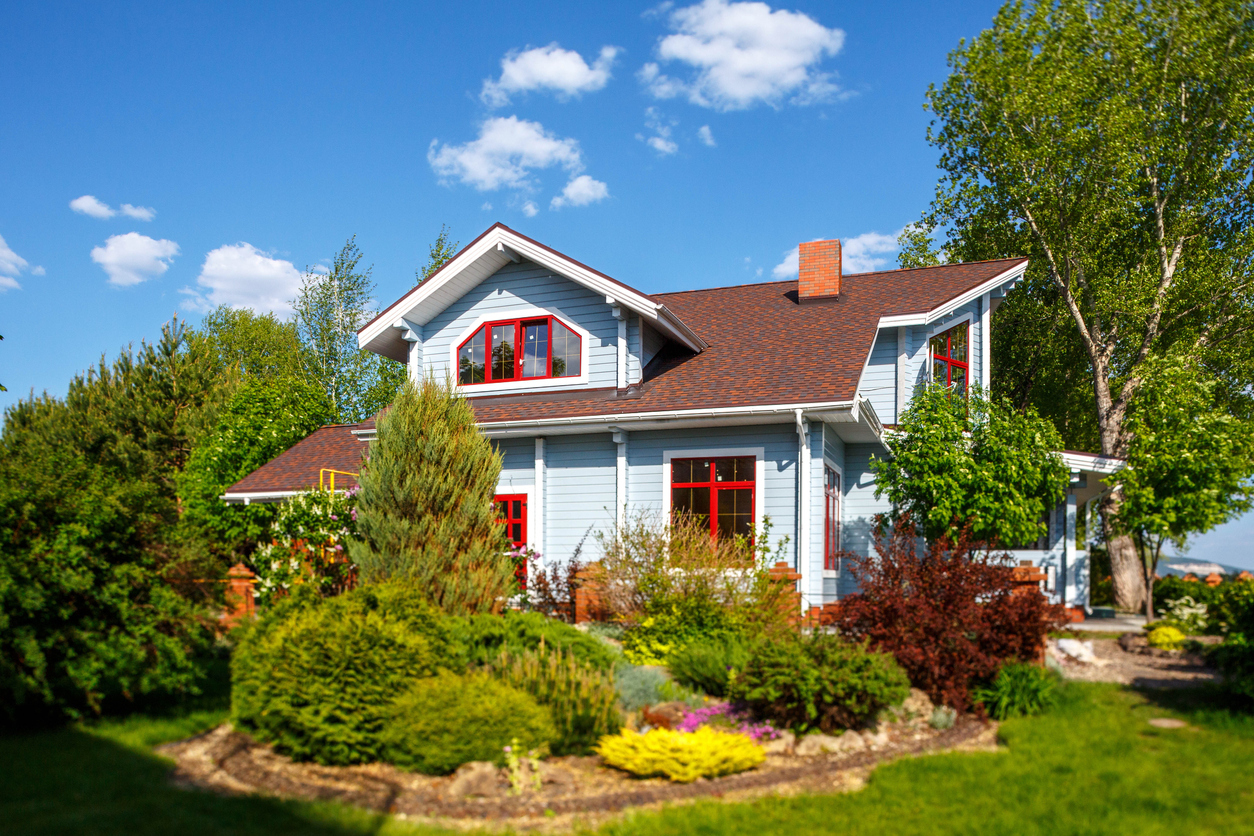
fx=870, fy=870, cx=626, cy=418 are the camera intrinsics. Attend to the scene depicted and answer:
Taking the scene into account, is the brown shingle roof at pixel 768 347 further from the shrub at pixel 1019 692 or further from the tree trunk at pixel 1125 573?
the tree trunk at pixel 1125 573

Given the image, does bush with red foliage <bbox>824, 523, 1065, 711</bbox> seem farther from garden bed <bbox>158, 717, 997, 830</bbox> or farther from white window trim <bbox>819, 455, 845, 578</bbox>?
white window trim <bbox>819, 455, 845, 578</bbox>

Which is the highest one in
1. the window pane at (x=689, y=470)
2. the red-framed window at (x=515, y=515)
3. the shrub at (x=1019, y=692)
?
the window pane at (x=689, y=470)

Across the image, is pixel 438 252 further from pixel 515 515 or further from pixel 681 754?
pixel 681 754

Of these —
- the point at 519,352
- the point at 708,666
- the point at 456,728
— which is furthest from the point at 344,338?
the point at 456,728

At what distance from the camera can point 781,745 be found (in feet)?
24.0

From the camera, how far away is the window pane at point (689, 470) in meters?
13.3

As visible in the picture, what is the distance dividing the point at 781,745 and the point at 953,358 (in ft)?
36.3

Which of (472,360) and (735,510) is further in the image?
(472,360)

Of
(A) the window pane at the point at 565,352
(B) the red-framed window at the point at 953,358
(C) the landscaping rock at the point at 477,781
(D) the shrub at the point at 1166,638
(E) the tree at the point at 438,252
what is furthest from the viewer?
(E) the tree at the point at 438,252

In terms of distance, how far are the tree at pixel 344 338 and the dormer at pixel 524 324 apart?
1736cm

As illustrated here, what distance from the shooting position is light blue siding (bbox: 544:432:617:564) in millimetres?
13828

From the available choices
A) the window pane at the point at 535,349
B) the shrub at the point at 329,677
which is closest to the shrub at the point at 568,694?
the shrub at the point at 329,677

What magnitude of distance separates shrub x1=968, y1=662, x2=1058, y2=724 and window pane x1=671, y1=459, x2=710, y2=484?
19.7ft

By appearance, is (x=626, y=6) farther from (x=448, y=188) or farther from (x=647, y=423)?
(x=448, y=188)
